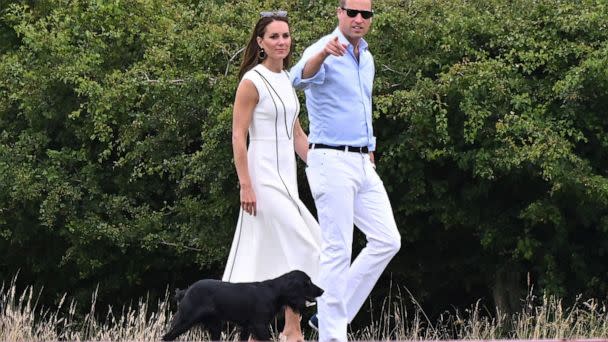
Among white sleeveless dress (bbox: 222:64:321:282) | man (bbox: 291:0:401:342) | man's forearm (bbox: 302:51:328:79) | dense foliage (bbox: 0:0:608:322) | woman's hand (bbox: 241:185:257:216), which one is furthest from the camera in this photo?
dense foliage (bbox: 0:0:608:322)

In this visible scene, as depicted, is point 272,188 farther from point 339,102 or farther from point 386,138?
point 386,138

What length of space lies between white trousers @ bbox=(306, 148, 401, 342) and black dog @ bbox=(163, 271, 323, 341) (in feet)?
0.89

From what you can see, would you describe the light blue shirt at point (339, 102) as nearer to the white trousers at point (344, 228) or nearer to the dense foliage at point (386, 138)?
the white trousers at point (344, 228)

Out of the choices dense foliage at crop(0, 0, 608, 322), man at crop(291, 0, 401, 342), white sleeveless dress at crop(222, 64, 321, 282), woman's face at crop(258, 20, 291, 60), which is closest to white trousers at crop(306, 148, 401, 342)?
man at crop(291, 0, 401, 342)

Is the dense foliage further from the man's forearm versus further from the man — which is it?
the man's forearm

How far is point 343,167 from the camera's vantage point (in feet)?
23.4

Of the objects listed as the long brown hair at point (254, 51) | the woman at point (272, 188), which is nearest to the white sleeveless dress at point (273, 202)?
the woman at point (272, 188)

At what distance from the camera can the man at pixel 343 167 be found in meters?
7.12

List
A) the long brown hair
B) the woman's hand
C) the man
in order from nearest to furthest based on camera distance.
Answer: the man, the woman's hand, the long brown hair

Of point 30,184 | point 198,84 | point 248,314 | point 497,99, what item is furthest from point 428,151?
point 248,314

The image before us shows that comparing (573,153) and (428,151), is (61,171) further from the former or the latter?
(573,153)

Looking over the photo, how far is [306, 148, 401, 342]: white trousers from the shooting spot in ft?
23.4

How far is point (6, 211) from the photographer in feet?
55.5

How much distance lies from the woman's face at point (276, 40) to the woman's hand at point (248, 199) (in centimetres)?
72
